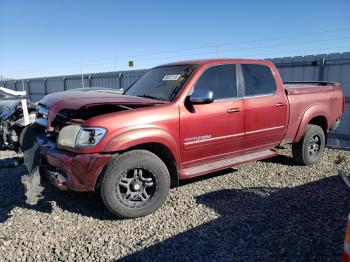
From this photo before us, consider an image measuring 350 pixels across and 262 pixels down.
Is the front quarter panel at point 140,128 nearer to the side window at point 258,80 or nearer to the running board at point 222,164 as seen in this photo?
the running board at point 222,164

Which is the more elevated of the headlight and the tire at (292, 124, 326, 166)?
the headlight

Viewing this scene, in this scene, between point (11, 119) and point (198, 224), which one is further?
point (11, 119)

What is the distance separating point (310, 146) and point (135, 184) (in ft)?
12.1

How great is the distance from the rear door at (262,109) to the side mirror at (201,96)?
0.92m

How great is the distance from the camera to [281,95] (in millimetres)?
5746

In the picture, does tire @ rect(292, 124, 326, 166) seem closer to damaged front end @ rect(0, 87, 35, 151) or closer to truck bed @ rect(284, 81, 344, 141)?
truck bed @ rect(284, 81, 344, 141)

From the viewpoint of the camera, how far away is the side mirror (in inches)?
177

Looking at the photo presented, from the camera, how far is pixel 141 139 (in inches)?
164

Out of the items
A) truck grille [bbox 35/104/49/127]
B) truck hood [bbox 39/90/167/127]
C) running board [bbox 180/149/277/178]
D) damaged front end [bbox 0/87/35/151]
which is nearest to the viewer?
truck hood [bbox 39/90/167/127]

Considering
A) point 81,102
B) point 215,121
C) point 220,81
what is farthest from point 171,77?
point 81,102

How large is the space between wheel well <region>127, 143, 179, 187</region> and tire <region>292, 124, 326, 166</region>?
273 centimetres

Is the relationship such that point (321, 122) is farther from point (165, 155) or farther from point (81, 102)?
point (81, 102)

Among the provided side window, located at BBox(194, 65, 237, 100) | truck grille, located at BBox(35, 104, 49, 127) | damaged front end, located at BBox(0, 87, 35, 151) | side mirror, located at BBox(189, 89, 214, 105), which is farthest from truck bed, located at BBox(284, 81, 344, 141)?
damaged front end, located at BBox(0, 87, 35, 151)

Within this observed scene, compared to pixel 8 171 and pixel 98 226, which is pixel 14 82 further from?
pixel 98 226
